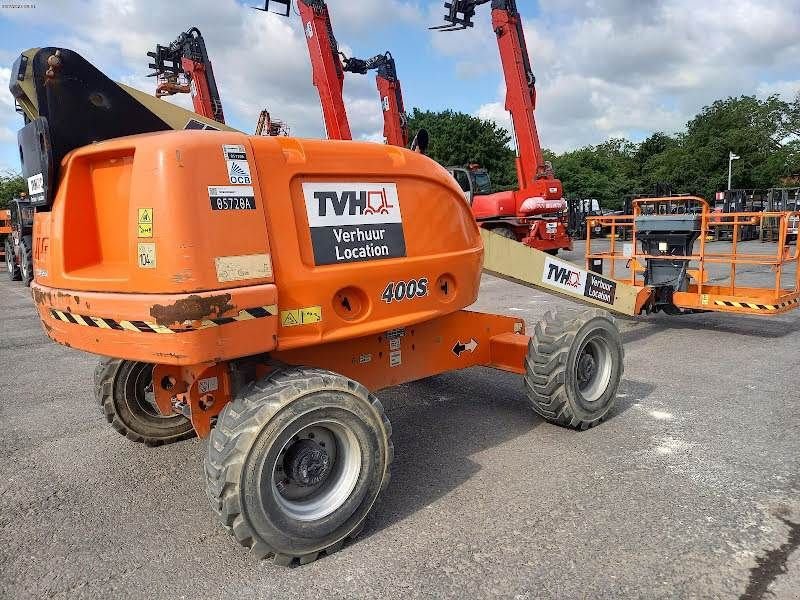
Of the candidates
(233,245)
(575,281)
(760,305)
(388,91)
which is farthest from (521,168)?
(233,245)

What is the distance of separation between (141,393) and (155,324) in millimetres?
1885

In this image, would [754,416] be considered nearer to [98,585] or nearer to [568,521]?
[568,521]

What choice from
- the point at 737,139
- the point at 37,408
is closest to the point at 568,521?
the point at 37,408

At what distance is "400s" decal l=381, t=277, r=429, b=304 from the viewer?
3.29m

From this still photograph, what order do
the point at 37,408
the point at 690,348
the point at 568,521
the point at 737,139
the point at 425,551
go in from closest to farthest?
the point at 425,551
the point at 568,521
the point at 37,408
the point at 690,348
the point at 737,139

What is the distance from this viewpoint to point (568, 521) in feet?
10.2

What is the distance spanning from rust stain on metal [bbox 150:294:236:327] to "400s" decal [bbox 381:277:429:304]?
97 centimetres

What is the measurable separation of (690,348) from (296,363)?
5.24 metres

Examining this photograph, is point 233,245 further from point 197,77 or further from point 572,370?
point 197,77

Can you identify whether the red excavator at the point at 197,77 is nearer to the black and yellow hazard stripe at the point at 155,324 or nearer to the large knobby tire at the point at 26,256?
the large knobby tire at the point at 26,256

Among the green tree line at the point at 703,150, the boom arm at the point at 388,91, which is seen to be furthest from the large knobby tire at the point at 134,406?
the green tree line at the point at 703,150

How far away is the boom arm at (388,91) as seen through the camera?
673 inches

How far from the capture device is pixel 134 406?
4.16 meters

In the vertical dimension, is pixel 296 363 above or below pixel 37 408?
above
